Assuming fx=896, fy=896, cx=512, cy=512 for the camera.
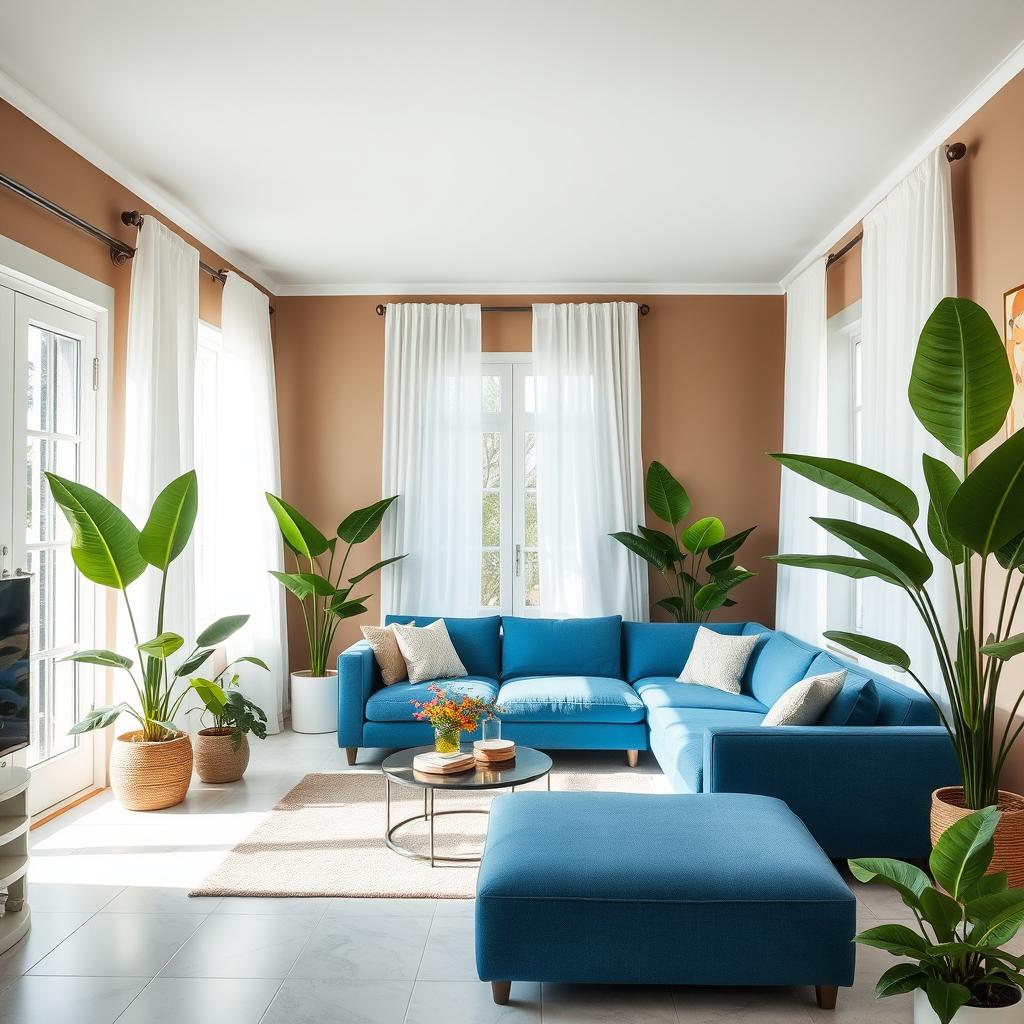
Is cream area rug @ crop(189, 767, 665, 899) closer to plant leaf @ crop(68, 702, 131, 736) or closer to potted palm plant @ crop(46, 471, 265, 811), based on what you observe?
potted palm plant @ crop(46, 471, 265, 811)

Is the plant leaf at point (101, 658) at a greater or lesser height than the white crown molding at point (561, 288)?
lesser

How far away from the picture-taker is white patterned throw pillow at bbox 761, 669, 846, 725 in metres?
3.43

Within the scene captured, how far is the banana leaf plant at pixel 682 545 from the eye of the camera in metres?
5.71

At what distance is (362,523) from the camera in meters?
5.79

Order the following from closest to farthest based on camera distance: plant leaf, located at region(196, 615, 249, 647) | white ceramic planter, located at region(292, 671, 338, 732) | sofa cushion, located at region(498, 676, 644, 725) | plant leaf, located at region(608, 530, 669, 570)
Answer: plant leaf, located at region(196, 615, 249, 647)
sofa cushion, located at region(498, 676, 644, 725)
white ceramic planter, located at region(292, 671, 338, 732)
plant leaf, located at region(608, 530, 669, 570)

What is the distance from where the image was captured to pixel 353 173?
425 cm

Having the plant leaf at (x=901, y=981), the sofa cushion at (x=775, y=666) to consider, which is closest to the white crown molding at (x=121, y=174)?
the sofa cushion at (x=775, y=666)

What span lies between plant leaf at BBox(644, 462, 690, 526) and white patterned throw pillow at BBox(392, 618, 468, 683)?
1.68 meters

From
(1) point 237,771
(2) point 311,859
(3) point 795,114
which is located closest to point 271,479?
(1) point 237,771

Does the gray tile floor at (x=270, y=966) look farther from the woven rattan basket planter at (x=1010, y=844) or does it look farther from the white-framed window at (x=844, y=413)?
the white-framed window at (x=844, y=413)

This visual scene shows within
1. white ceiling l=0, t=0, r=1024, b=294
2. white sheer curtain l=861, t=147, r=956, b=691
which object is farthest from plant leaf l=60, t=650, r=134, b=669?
white sheer curtain l=861, t=147, r=956, b=691

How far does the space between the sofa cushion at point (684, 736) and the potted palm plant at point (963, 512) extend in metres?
0.91

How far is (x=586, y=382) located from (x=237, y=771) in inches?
131

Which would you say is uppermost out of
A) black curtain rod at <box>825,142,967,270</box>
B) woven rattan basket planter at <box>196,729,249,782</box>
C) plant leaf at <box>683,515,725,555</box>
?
black curtain rod at <box>825,142,967,270</box>
